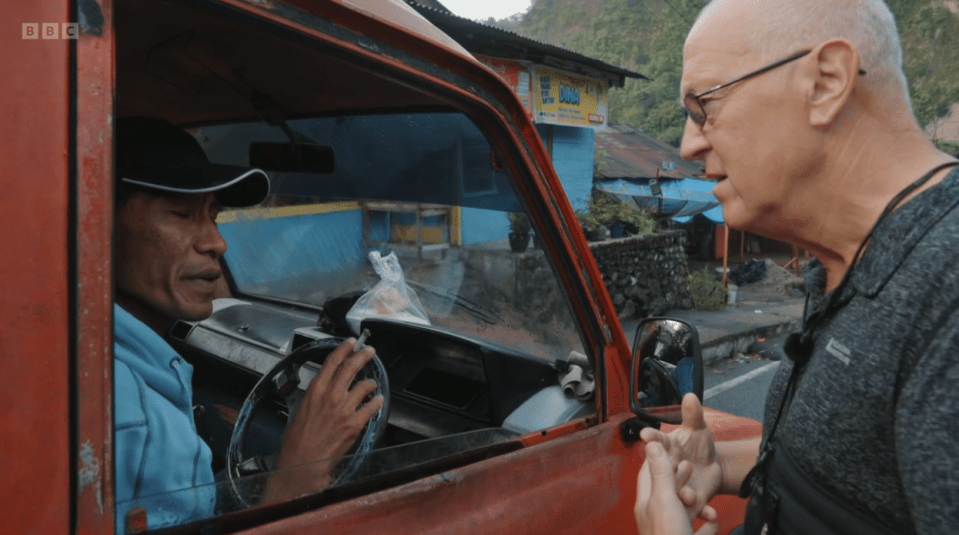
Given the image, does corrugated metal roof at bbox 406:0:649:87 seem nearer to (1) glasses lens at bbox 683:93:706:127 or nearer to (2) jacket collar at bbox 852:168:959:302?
(1) glasses lens at bbox 683:93:706:127

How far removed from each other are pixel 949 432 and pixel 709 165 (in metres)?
0.61

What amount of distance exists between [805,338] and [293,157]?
1.46 metres

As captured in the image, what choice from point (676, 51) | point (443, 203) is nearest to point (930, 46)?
point (676, 51)

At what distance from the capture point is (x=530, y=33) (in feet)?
204

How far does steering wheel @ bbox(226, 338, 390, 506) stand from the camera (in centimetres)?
163

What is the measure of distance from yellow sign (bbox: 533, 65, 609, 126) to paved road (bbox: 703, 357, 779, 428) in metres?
6.34

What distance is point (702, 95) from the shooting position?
115 cm

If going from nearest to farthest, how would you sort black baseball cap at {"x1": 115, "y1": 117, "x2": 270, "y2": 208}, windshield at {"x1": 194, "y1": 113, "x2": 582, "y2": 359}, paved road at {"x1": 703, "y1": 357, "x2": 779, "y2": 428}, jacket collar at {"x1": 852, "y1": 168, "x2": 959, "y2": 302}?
jacket collar at {"x1": 852, "y1": 168, "x2": 959, "y2": 302}, black baseball cap at {"x1": 115, "y1": 117, "x2": 270, "y2": 208}, windshield at {"x1": 194, "y1": 113, "x2": 582, "y2": 359}, paved road at {"x1": 703, "y1": 357, "x2": 779, "y2": 428}

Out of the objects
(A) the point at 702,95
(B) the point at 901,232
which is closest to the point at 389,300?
(A) the point at 702,95

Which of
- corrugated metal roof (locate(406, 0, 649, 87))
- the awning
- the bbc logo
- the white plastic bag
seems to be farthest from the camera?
the awning

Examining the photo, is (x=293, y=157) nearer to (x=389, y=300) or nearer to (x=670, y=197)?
(x=389, y=300)

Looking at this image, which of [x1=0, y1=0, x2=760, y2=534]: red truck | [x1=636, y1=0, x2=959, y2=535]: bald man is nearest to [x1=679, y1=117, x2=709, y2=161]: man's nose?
[x1=636, y1=0, x2=959, y2=535]: bald man

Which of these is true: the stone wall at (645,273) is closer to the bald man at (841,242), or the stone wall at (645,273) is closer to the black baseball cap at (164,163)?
the black baseball cap at (164,163)

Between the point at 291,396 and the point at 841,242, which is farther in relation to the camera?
the point at 291,396
